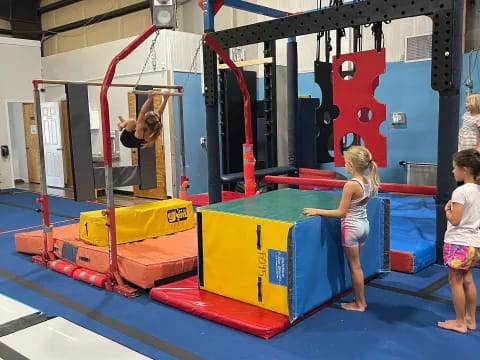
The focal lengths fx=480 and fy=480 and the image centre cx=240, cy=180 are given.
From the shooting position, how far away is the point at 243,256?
3643 millimetres

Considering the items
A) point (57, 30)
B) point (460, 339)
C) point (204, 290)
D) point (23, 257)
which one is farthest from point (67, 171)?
point (460, 339)

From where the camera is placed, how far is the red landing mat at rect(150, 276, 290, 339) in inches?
131

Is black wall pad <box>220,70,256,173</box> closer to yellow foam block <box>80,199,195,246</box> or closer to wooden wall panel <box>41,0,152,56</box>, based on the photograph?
yellow foam block <box>80,199,195,246</box>

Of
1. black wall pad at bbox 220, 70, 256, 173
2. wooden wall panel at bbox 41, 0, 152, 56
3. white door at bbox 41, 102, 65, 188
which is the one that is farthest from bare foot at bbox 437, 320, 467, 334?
white door at bbox 41, 102, 65, 188

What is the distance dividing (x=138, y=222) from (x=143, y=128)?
98cm

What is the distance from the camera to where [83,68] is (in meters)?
11.0

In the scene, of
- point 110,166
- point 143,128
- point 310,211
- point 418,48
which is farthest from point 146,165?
point 418,48

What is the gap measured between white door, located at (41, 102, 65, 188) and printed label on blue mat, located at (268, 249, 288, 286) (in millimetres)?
9209

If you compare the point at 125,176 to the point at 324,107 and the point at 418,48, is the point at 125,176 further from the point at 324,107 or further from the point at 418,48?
the point at 418,48

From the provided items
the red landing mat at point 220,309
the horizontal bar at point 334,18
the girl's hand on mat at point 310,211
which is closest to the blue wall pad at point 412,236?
the girl's hand on mat at point 310,211

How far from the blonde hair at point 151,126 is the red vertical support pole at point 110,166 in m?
0.65

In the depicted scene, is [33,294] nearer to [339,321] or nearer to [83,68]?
[339,321]

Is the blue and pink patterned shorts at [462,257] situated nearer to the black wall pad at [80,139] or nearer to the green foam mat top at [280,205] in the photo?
the green foam mat top at [280,205]

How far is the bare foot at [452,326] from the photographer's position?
324 cm
